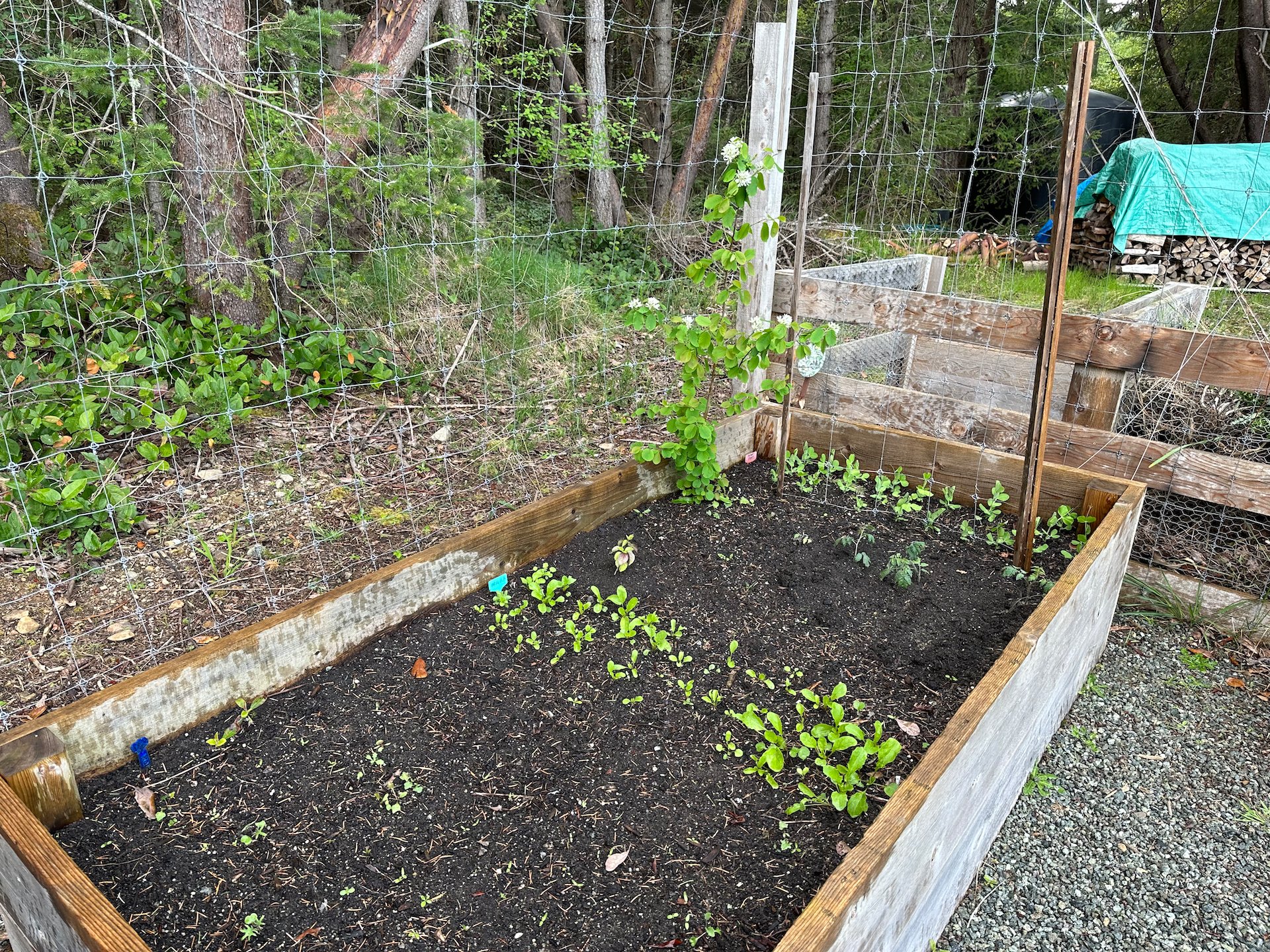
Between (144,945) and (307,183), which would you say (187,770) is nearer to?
(144,945)

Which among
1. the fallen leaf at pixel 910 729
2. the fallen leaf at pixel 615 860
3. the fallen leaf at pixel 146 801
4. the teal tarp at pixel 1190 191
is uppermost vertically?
the teal tarp at pixel 1190 191

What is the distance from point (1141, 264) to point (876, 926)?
8.05 m

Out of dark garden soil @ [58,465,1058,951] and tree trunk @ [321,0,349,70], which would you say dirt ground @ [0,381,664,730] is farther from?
tree trunk @ [321,0,349,70]

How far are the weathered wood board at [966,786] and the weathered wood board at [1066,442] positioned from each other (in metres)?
0.32

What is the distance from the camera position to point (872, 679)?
2266mm

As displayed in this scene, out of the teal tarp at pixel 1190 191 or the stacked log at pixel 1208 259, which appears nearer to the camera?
the teal tarp at pixel 1190 191

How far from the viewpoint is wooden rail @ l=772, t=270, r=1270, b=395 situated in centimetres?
282

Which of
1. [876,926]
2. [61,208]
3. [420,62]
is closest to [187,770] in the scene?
[876,926]

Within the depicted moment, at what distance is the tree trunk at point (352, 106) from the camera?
3521 mm

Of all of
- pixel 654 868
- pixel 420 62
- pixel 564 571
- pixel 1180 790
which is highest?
pixel 420 62

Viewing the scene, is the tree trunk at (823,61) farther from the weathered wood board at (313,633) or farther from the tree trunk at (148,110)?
the weathered wood board at (313,633)

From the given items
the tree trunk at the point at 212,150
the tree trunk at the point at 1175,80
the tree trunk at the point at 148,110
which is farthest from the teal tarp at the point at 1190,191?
the tree trunk at the point at 148,110

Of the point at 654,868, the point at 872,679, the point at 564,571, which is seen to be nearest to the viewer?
the point at 654,868

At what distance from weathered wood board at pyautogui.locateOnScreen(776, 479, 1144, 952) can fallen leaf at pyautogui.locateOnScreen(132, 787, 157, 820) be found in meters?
1.36
